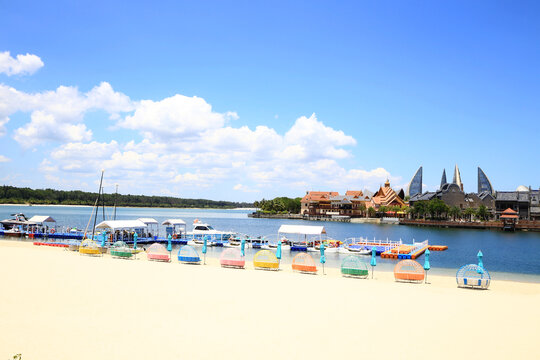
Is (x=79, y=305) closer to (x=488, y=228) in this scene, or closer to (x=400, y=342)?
(x=400, y=342)

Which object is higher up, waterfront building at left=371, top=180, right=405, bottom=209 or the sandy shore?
waterfront building at left=371, top=180, right=405, bottom=209

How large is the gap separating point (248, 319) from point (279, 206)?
17262 centimetres

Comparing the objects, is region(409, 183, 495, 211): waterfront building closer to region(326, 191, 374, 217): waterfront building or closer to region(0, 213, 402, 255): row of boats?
region(326, 191, 374, 217): waterfront building

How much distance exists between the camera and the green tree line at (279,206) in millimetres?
185250

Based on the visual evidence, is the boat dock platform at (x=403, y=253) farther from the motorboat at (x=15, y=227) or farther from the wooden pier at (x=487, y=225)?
the wooden pier at (x=487, y=225)

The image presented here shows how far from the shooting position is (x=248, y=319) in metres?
13.1

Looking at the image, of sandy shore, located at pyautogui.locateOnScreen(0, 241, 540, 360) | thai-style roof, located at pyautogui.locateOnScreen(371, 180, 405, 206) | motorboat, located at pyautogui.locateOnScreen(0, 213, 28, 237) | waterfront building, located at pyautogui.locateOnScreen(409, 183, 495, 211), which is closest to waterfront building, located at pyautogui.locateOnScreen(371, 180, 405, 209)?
thai-style roof, located at pyautogui.locateOnScreen(371, 180, 405, 206)

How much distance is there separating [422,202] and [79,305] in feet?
423

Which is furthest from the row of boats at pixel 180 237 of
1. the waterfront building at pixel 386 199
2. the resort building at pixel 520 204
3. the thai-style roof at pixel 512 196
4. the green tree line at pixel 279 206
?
the green tree line at pixel 279 206

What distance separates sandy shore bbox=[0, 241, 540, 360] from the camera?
33.4ft

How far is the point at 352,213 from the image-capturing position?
160m

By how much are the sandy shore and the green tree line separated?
16383 cm

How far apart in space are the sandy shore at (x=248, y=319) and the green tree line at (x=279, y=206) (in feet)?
537

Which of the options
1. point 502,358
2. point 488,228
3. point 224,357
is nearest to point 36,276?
point 224,357
